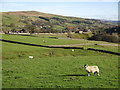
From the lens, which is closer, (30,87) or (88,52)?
(30,87)

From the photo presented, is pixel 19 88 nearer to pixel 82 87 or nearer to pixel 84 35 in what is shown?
pixel 82 87

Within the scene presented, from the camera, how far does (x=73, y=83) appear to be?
47.0ft

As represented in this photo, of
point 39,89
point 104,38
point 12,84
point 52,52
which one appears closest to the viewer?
point 39,89

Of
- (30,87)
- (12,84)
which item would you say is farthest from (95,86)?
(12,84)

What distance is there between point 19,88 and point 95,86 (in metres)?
5.92

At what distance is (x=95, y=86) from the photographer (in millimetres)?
13500

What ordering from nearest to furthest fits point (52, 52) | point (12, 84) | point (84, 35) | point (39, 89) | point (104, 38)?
point (39, 89) → point (12, 84) → point (52, 52) → point (104, 38) → point (84, 35)

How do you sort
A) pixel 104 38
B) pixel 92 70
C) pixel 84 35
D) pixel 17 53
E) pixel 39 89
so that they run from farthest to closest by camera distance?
pixel 84 35 → pixel 104 38 → pixel 17 53 → pixel 92 70 → pixel 39 89

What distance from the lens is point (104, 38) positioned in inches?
4845

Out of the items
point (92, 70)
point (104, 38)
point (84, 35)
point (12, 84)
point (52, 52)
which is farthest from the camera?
point (84, 35)

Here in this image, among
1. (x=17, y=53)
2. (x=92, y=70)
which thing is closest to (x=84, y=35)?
(x=17, y=53)

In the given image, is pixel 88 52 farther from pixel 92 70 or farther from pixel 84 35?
pixel 84 35

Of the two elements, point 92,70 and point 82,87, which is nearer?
point 82,87

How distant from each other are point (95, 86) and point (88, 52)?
34882 millimetres
